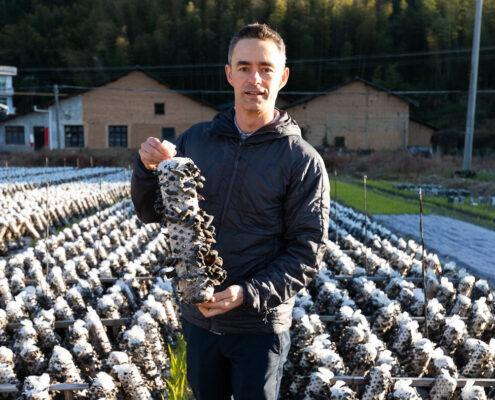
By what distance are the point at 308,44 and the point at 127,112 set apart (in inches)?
667

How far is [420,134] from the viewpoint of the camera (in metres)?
39.0

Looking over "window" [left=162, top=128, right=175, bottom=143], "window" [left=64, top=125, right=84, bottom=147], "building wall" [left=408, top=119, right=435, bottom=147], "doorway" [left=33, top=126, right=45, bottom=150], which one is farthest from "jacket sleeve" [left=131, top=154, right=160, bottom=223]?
"doorway" [left=33, top=126, right=45, bottom=150]

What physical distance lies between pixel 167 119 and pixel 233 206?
36.2 m

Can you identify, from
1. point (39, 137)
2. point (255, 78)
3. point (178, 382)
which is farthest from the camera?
point (39, 137)

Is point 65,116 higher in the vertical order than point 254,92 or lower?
lower

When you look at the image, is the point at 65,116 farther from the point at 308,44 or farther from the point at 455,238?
the point at 455,238

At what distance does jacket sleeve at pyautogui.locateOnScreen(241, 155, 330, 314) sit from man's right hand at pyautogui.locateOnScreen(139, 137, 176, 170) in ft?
1.72

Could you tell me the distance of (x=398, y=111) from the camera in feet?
124

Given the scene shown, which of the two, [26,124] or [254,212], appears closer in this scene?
Answer: [254,212]

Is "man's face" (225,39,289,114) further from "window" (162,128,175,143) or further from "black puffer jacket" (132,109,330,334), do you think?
"window" (162,128,175,143)

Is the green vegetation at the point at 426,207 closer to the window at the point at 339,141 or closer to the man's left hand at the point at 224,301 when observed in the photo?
the man's left hand at the point at 224,301

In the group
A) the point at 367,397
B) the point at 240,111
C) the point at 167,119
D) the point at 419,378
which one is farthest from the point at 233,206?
the point at 167,119

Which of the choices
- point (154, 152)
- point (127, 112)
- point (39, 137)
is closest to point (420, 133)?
point (127, 112)

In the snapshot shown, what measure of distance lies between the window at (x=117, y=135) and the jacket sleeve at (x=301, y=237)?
121 feet
